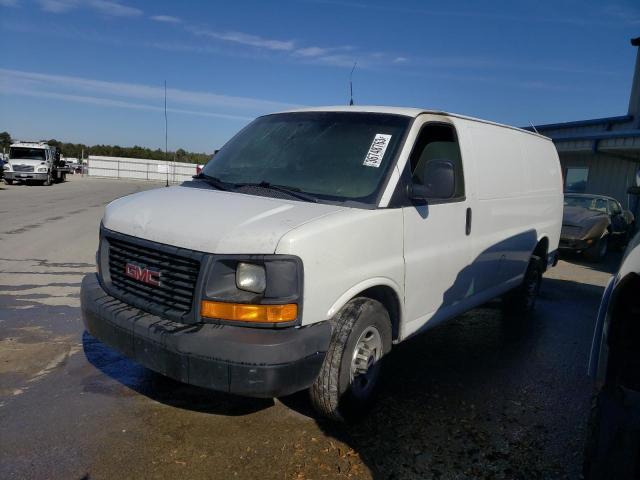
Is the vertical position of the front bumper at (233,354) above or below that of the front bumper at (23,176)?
above

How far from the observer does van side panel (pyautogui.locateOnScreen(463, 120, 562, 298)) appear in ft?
14.9

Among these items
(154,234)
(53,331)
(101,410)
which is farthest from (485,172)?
(53,331)

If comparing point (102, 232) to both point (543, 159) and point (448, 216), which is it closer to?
point (448, 216)

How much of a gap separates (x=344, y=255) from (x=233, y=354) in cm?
87

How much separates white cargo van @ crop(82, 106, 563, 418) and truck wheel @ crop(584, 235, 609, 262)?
7.14 m

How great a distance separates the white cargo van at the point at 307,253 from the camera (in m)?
2.73

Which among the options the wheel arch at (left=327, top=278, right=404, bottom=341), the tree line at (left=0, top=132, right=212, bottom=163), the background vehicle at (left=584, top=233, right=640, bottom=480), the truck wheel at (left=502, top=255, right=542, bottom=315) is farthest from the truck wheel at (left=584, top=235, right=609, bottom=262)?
the tree line at (left=0, top=132, right=212, bottom=163)

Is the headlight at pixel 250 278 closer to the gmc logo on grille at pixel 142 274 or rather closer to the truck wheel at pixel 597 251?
the gmc logo on grille at pixel 142 274

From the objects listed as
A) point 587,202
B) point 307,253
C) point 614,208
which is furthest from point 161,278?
point 614,208

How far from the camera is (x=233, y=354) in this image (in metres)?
2.63

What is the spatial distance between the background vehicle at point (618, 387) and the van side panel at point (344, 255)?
1.31 m

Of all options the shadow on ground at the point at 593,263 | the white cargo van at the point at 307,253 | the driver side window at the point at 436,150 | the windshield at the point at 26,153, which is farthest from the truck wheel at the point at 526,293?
the windshield at the point at 26,153

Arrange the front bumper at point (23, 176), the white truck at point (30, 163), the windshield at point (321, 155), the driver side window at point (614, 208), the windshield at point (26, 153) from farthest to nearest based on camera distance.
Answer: the windshield at point (26, 153), the white truck at point (30, 163), the front bumper at point (23, 176), the driver side window at point (614, 208), the windshield at point (321, 155)

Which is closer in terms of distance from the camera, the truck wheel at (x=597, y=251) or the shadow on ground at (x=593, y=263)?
the shadow on ground at (x=593, y=263)
